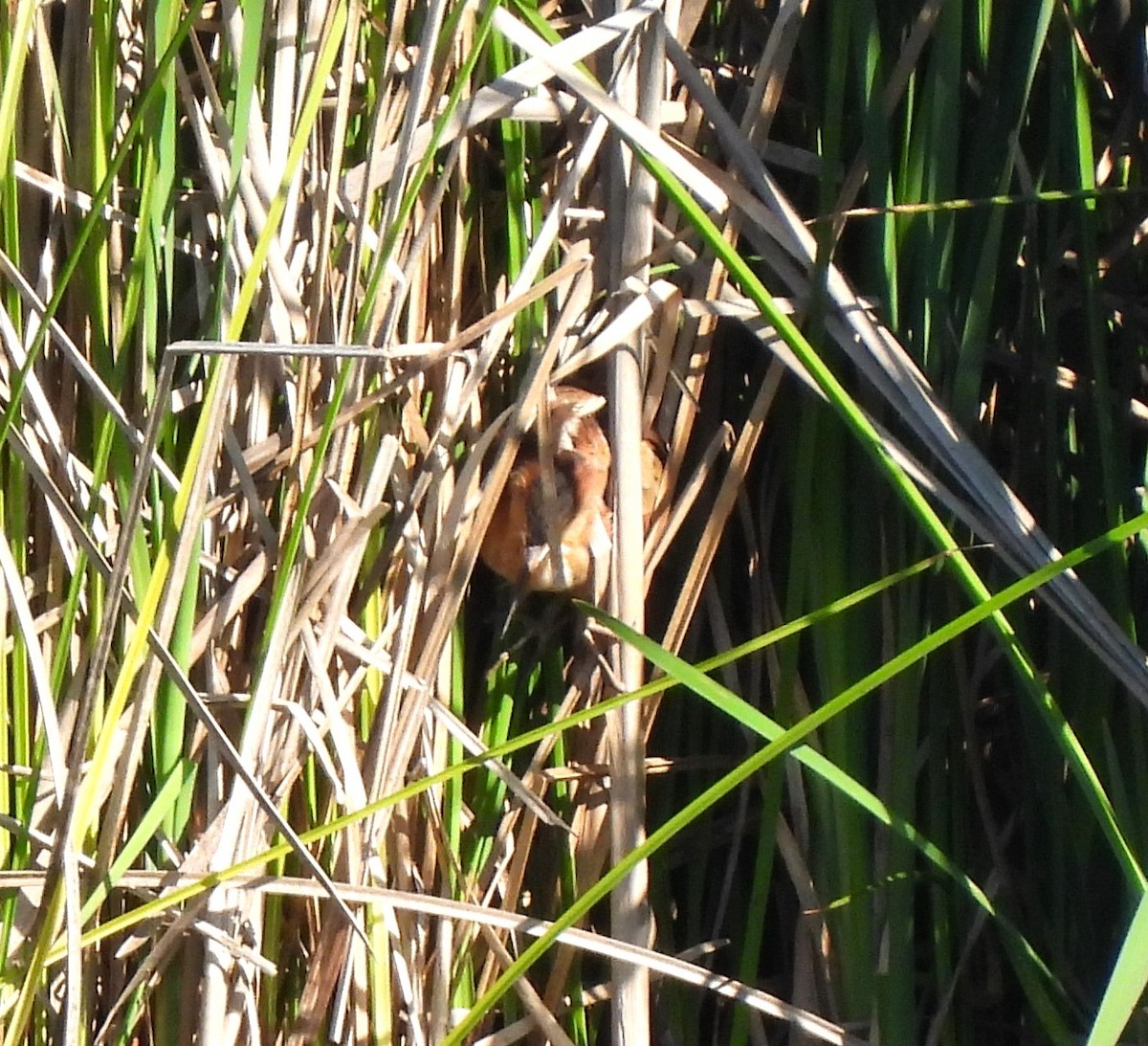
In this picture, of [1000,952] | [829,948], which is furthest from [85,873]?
[1000,952]

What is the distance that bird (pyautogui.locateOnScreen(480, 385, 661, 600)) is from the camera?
2.22 ft

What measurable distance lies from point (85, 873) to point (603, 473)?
1.16 ft

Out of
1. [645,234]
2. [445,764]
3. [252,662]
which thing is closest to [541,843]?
[445,764]

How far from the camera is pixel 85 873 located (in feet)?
2.14

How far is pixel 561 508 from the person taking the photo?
2.23 feet

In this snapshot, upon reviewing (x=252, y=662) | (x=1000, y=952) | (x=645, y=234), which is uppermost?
(x=645, y=234)

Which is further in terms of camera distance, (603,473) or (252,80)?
(603,473)

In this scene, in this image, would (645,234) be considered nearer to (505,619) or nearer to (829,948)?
(505,619)

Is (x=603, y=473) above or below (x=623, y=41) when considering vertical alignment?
below

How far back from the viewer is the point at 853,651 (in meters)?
0.69

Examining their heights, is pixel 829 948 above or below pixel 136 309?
below

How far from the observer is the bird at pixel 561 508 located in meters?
0.68

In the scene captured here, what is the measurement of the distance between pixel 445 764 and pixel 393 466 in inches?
7.0

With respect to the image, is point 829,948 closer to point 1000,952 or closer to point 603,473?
point 1000,952
